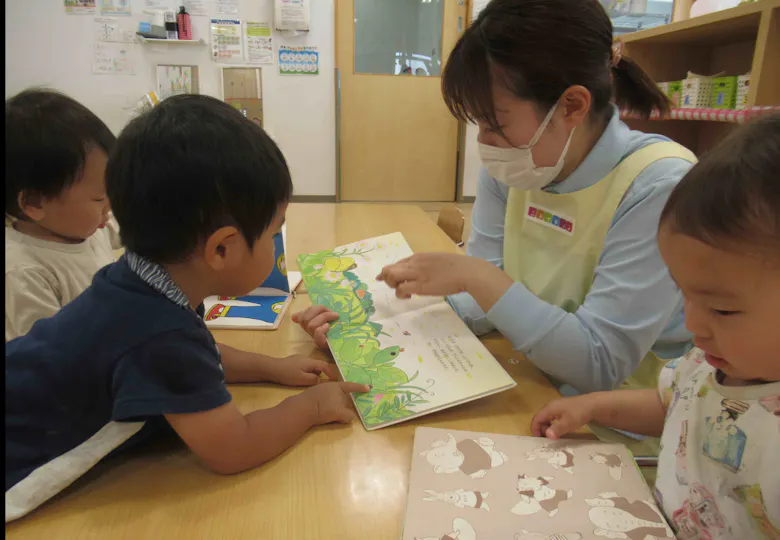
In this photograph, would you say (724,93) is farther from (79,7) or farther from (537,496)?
(79,7)

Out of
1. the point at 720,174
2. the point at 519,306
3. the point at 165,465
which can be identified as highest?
the point at 720,174

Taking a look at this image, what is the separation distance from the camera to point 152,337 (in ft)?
1.97

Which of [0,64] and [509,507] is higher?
[0,64]

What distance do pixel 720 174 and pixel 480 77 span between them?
465mm

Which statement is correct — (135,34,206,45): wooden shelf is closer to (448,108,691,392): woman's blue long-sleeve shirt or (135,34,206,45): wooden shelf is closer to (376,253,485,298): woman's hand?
(376,253,485,298): woman's hand

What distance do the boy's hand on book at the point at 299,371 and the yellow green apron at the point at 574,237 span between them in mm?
419

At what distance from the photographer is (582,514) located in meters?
0.55

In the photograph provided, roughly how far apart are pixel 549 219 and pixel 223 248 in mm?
619

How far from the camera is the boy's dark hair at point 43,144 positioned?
93 centimetres

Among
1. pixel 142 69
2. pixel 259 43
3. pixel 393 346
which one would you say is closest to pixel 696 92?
pixel 393 346

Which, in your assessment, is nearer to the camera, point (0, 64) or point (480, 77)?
point (0, 64)

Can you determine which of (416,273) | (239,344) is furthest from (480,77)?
(239,344)

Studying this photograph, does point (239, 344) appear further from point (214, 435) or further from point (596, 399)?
point (596, 399)

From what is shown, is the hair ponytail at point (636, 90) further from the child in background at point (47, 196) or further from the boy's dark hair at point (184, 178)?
the child in background at point (47, 196)
